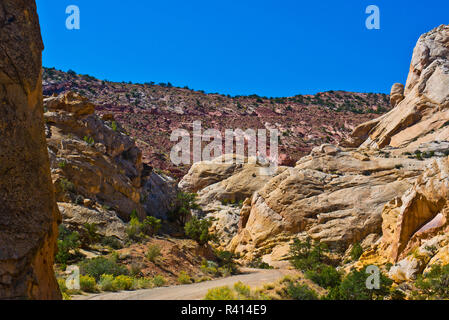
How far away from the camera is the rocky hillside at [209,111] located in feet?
243

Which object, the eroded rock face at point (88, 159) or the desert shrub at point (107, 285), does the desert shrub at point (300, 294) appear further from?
the eroded rock face at point (88, 159)

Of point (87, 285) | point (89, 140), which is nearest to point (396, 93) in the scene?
point (89, 140)

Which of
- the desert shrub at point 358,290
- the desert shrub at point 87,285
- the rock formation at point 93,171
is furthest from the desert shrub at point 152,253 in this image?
the desert shrub at point 358,290

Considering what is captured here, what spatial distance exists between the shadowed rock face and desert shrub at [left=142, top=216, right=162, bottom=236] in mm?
15835

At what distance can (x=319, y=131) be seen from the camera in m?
81.8

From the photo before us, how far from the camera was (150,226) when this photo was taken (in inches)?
969

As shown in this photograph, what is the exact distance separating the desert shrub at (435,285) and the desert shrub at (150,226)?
579 inches

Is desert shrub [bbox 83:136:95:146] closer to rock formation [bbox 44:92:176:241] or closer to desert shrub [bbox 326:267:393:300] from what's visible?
rock formation [bbox 44:92:176:241]

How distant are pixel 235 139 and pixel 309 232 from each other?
4499 cm

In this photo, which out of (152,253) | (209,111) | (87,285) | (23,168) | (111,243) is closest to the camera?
(23,168)

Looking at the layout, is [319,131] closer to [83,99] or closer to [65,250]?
[83,99]

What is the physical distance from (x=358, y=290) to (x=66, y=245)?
11523mm

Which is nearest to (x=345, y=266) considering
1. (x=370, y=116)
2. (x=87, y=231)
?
(x=87, y=231)

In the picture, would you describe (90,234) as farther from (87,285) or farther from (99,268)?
(87,285)
